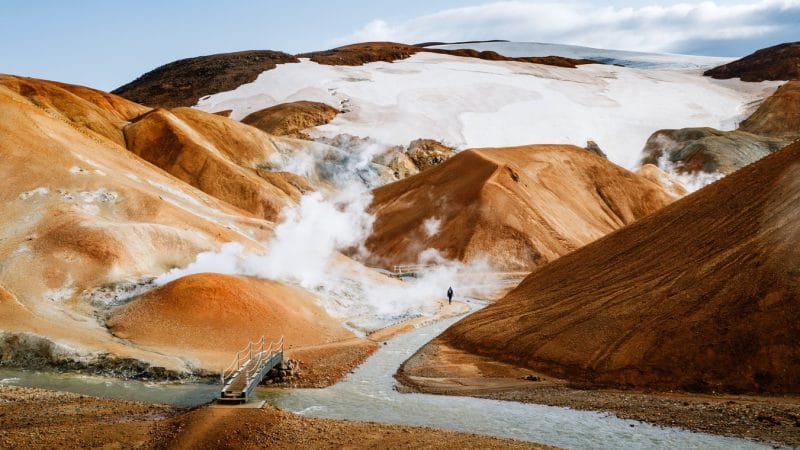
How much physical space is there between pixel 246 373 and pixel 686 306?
14712 millimetres

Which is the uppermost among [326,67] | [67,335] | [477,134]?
[326,67]

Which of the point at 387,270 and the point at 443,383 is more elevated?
the point at 387,270

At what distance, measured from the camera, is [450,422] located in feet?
64.5

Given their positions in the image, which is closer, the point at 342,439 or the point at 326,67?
the point at 342,439

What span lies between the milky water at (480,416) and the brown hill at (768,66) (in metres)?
146

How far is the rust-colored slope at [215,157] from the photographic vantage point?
6888 cm

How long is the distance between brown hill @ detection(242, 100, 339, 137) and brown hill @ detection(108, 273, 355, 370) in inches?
2751

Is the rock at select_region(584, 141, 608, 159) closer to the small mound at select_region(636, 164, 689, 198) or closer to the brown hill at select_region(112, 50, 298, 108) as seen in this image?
the small mound at select_region(636, 164, 689, 198)

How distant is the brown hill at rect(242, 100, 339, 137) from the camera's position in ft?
333

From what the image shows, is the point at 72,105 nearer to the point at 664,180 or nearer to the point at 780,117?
the point at 664,180

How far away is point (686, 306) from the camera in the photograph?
921 inches

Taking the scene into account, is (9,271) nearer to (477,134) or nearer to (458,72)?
(477,134)

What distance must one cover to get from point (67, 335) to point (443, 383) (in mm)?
14329

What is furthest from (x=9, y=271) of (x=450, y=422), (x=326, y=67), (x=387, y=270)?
(x=326, y=67)
